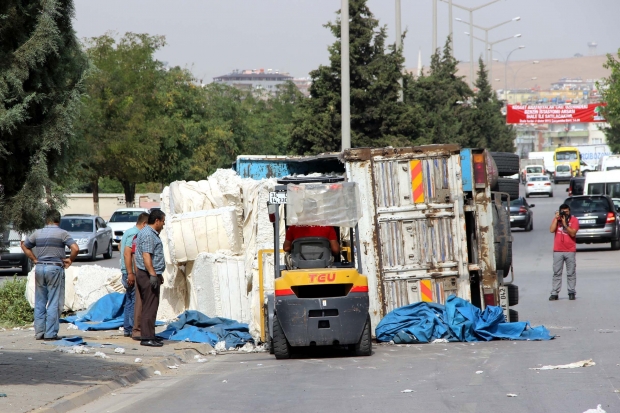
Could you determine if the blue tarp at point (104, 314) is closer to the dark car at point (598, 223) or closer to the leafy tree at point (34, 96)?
the leafy tree at point (34, 96)

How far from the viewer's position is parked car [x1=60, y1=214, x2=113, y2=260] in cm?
3186

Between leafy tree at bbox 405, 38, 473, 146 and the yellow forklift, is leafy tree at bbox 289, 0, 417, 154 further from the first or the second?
the yellow forklift

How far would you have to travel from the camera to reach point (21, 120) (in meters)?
8.31

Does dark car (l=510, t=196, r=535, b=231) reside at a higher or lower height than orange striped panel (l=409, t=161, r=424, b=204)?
lower

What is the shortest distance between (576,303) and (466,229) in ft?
16.4

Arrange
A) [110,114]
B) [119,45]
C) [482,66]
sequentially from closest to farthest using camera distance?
[110,114] < [119,45] < [482,66]

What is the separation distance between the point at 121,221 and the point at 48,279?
25.8 m

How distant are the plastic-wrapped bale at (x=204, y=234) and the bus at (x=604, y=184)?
90.8ft

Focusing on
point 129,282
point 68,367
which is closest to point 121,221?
point 129,282

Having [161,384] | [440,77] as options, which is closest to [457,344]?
[161,384]

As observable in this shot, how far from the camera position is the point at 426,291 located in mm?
13242

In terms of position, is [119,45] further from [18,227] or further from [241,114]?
[18,227]

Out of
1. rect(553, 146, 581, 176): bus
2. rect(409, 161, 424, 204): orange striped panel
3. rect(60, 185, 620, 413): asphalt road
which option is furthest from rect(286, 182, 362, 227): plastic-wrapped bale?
rect(553, 146, 581, 176): bus

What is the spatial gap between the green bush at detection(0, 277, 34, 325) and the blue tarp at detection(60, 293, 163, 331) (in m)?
0.60
